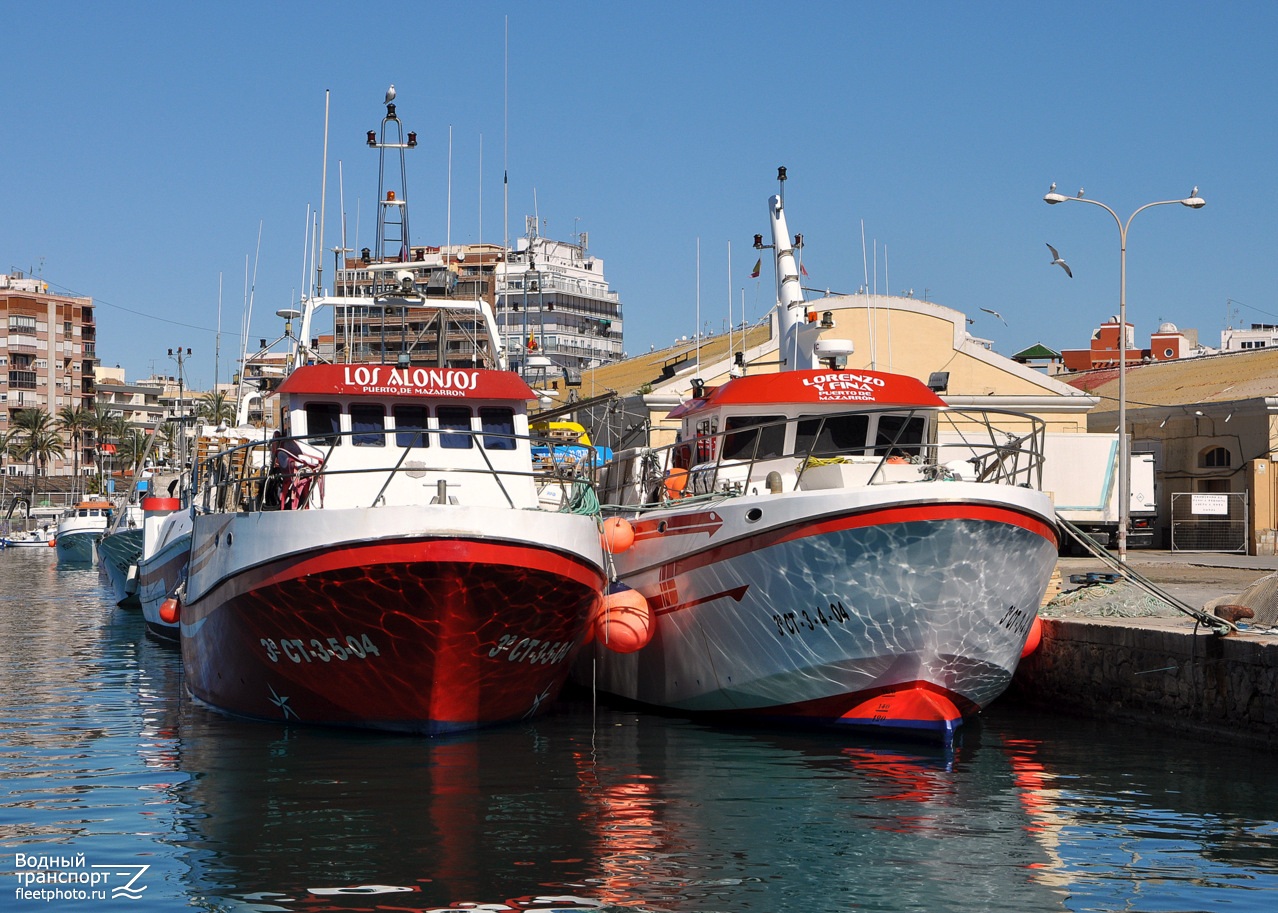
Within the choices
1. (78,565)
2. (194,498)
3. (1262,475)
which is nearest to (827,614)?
(194,498)

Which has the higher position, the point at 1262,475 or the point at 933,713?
the point at 1262,475

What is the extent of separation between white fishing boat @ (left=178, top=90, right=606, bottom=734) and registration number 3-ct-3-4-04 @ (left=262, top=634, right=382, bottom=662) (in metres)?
0.01

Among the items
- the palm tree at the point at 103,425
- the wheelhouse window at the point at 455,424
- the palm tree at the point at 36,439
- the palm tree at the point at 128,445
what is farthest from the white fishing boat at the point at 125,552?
the palm tree at the point at 103,425

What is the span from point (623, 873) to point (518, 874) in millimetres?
689

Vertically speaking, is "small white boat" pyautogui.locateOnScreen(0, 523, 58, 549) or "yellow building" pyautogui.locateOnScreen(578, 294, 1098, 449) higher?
"yellow building" pyautogui.locateOnScreen(578, 294, 1098, 449)

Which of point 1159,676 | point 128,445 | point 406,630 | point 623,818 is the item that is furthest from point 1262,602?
point 128,445

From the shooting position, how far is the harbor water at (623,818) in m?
8.94

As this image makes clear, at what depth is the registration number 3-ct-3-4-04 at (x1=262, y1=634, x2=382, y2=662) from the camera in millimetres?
13102

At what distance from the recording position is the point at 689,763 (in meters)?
13.2

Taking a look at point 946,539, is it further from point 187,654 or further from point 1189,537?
point 1189,537

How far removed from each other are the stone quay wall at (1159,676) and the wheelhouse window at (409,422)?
768cm

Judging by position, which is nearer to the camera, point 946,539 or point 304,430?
point 946,539

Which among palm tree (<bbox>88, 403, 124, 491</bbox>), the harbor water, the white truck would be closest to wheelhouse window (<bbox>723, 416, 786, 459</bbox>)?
the harbor water

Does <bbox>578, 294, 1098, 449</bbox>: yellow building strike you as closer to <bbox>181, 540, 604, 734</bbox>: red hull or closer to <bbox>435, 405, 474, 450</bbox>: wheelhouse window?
<bbox>435, 405, 474, 450</bbox>: wheelhouse window
